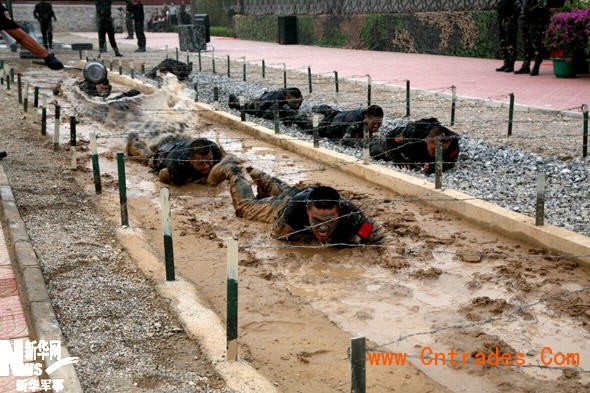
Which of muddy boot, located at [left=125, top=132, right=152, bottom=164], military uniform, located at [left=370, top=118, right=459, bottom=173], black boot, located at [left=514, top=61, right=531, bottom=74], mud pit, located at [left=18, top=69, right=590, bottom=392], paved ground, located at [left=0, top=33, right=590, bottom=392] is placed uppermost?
black boot, located at [left=514, top=61, right=531, bottom=74]

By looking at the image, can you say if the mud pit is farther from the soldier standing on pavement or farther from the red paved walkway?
the soldier standing on pavement

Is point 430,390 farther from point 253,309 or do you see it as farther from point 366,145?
point 366,145

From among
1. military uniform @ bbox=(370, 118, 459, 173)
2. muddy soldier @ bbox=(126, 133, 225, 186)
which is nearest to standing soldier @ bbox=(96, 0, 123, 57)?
muddy soldier @ bbox=(126, 133, 225, 186)

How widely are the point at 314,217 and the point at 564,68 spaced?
34.3 ft

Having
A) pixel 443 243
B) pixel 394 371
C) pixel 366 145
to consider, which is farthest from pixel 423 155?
pixel 394 371

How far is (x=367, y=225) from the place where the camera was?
598 centimetres

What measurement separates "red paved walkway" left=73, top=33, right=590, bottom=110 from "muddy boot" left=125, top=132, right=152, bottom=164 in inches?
221

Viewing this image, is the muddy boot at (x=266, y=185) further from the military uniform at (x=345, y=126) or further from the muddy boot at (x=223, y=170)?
the military uniform at (x=345, y=126)

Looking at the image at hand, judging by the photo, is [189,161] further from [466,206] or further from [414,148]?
[466,206]

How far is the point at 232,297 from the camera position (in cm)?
396

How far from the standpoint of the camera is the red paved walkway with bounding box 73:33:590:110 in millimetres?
12546

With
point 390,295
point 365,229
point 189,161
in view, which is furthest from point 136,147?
point 390,295

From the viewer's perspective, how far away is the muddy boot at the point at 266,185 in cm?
743

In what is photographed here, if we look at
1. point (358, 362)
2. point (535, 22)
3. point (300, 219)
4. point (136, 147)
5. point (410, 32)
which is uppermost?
point (535, 22)
